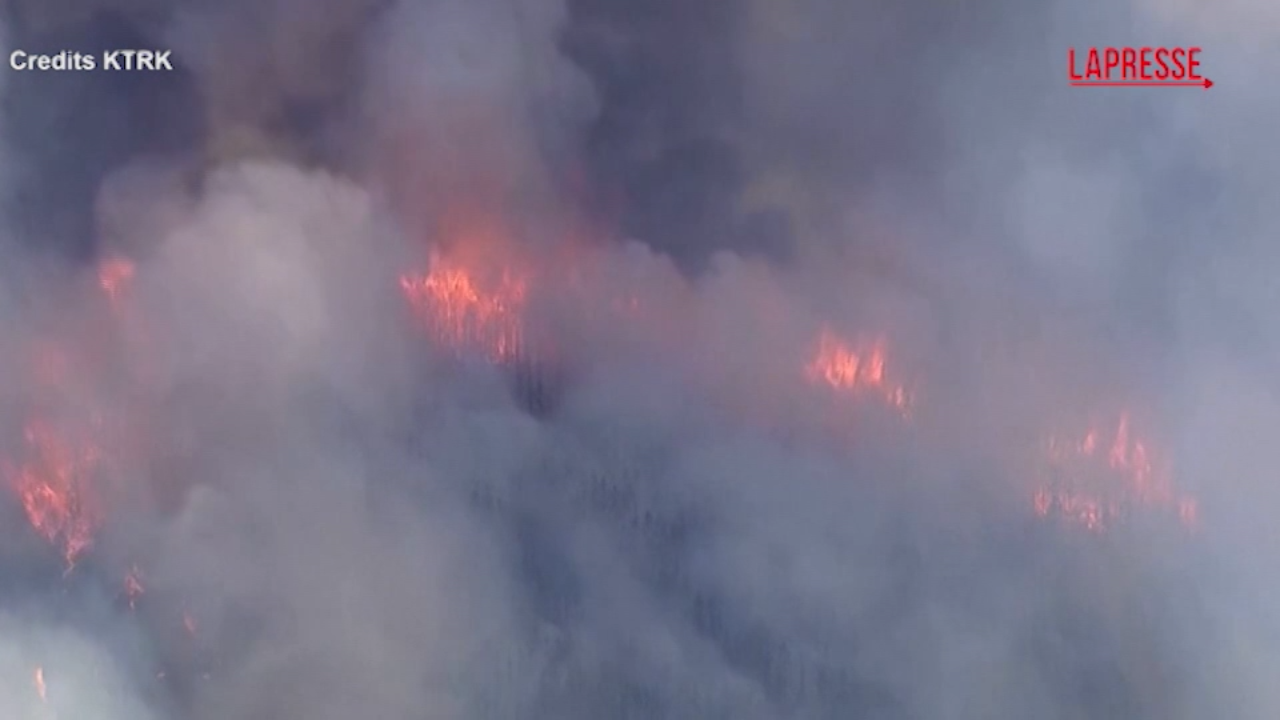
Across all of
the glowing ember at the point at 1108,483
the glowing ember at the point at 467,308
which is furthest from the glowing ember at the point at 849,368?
the glowing ember at the point at 467,308

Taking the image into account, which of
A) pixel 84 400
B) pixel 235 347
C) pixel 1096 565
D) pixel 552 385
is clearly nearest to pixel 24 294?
pixel 84 400

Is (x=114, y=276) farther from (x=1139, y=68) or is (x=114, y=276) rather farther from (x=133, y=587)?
(x=1139, y=68)

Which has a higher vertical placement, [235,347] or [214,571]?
[235,347]

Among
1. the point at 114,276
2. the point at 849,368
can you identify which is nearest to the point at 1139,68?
the point at 849,368

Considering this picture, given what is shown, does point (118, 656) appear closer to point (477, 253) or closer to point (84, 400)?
point (84, 400)

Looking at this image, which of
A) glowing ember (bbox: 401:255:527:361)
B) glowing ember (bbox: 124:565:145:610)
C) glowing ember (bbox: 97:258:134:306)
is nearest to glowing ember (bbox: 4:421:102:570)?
glowing ember (bbox: 124:565:145:610)
